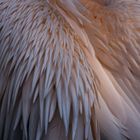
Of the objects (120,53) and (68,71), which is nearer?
(68,71)

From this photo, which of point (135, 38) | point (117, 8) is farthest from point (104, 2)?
point (135, 38)

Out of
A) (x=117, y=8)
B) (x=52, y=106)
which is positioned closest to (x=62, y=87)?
(x=52, y=106)

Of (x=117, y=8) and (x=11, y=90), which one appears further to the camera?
(x=117, y=8)

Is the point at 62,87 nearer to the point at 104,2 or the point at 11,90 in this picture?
the point at 11,90

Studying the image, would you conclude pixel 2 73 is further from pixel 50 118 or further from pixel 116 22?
pixel 116 22

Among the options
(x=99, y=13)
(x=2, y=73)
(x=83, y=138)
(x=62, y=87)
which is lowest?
(x=83, y=138)

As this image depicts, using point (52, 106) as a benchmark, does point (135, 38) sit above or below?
above
